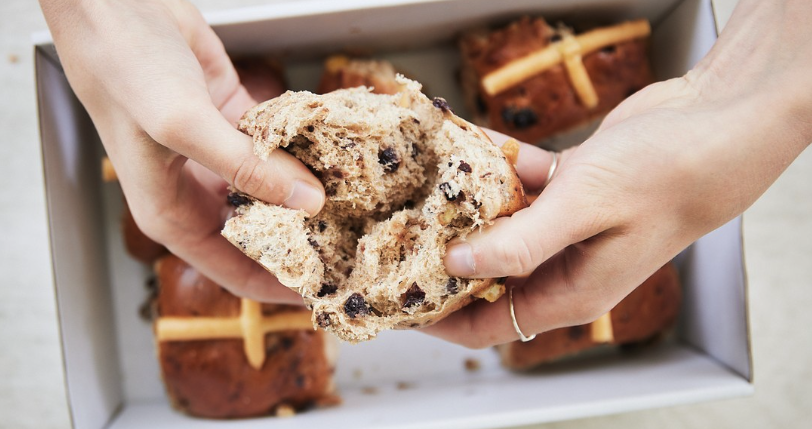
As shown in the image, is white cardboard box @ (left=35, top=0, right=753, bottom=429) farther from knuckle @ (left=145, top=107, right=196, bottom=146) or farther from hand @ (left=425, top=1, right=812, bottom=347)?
knuckle @ (left=145, top=107, right=196, bottom=146)

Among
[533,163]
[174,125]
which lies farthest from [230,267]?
[533,163]

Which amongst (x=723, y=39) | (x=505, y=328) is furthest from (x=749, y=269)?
(x=505, y=328)

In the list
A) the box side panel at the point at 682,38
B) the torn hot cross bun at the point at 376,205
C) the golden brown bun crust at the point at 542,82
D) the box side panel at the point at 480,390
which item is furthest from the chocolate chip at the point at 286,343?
the box side panel at the point at 682,38

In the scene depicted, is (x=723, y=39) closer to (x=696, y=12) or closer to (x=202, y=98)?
(x=696, y=12)

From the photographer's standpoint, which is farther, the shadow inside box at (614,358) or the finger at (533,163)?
the shadow inside box at (614,358)

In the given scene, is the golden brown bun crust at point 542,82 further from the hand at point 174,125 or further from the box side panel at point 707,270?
the hand at point 174,125

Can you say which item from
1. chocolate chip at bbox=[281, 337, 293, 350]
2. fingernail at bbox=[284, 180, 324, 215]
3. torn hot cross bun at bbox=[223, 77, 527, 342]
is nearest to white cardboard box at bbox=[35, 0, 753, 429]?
chocolate chip at bbox=[281, 337, 293, 350]
